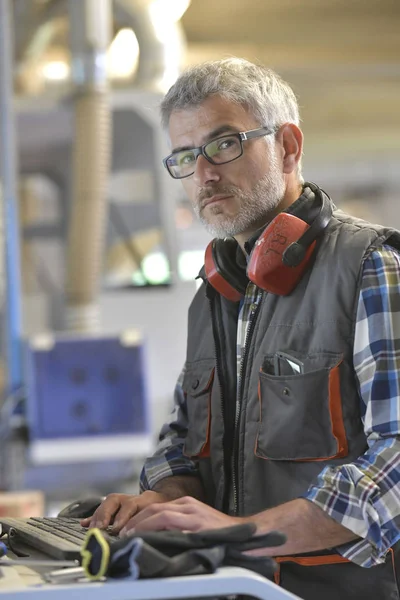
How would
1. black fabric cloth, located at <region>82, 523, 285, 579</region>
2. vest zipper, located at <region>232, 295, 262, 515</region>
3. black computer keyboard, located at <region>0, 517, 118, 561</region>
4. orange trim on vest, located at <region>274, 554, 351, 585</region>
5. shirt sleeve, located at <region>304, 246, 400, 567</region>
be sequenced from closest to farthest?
black fabric cloth, located at <region>82, 523, 285, 579</region>
black computer keyboard, located at <region>0, 517, 118, 561</region>
shirt sleeve, located at <region>304, 246, 400, 567</region>
orange trim on vest, located at <region>274, 554, 351, 585</region>
vest zipper, located at <region>232, 295, 262, 515</region>

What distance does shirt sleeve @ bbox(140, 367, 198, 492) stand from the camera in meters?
1.65

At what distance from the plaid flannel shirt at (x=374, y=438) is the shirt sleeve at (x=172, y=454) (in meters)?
0.42

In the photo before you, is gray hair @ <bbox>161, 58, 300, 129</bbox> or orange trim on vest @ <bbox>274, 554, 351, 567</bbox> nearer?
orange trim on vest @ <bbox>274, 554, 351, 567</bbox>

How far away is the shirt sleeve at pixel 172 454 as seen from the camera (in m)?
1.65

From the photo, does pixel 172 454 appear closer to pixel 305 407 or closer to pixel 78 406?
pixel 305 407

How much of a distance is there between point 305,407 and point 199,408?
0.99ft

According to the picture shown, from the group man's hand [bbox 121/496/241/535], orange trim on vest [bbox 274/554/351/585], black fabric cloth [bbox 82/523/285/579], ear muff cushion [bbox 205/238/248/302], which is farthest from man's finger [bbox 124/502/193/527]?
ear muff cushion [bbox 205/238/248/302]

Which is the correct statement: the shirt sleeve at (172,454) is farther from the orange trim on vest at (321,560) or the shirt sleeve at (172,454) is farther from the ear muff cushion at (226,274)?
the orange trim on vest at (321,560)

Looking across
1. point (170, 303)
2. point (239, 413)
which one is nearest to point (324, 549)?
point (239, 413)

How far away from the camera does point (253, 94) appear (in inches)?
61.4

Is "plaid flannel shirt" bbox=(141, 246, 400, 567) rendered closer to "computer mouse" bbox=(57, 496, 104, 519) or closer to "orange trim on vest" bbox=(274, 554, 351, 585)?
"orange trim on vest" bbox=(274, 554, 351, 585)

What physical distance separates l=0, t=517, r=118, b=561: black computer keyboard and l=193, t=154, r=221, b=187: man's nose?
0.59 metres

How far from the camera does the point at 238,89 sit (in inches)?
61.1

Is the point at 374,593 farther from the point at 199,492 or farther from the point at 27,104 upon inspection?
the point at 27,104
